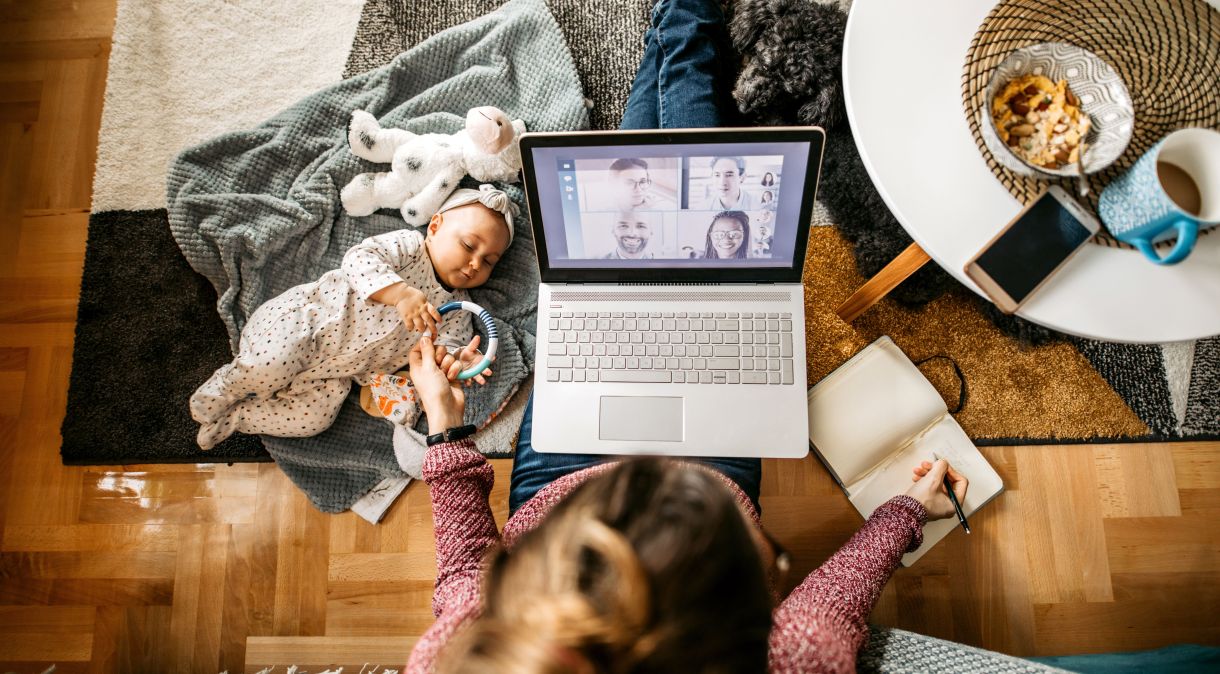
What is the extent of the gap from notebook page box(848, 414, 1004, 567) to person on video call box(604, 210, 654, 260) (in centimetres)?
64

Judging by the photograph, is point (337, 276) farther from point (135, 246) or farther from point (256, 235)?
point (135, 246)

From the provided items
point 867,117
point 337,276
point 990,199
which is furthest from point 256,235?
point 990,199

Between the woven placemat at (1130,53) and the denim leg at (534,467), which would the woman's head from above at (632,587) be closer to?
the denim leg at (534,467)

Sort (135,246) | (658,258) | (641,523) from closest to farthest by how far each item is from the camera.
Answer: (641,523) < (658,258) < (135,246)

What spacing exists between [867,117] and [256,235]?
1.10 meters

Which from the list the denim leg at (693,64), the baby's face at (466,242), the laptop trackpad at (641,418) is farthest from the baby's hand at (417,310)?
the denim leg at (693,64)

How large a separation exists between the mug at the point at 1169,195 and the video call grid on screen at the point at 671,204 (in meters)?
0.38

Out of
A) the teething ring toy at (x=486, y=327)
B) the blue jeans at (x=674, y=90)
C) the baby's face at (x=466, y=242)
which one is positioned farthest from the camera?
the baby's face at (x=466, y=242)

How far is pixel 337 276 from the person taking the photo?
4.31 ft

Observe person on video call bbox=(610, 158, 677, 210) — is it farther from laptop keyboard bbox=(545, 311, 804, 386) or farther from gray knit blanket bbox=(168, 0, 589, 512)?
gray knit blanket bbox=(168, 0, 589, 512)

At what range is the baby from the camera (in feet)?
4.08

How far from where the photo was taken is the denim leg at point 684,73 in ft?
3.98

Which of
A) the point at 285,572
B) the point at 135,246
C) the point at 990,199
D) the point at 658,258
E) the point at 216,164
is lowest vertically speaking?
the point at 285,572

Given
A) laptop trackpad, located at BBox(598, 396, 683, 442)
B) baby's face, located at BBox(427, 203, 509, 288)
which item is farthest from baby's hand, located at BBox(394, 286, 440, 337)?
laptop trackpad, located at BBox(598, 396, 683, 442)
